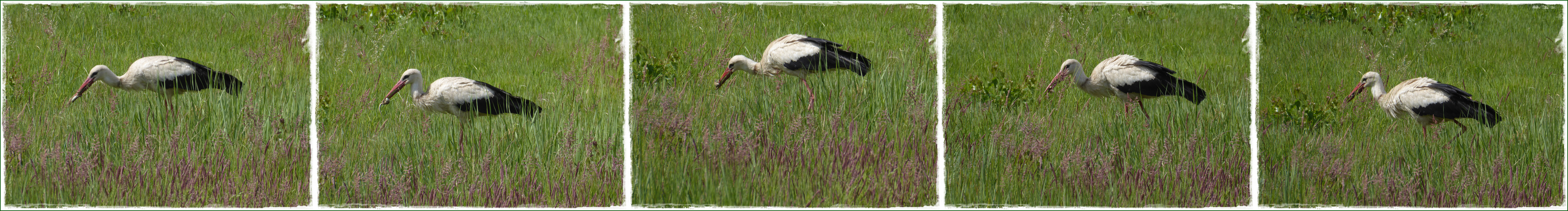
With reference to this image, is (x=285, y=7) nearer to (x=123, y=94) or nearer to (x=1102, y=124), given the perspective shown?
(x=123, y=94)

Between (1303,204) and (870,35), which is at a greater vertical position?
(870,35)

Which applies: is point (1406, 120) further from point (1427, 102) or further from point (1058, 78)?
point (1058, 78)

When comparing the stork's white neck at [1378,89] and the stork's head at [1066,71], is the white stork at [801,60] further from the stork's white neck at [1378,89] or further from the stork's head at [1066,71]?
the stork's white neck at [1378,89]

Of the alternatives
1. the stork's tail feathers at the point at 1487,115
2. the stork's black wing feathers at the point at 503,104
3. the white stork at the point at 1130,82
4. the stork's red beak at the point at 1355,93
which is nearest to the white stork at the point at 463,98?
the stork's black wing feathers at the point at 503,104

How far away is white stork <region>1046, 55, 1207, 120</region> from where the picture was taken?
16.7 ft

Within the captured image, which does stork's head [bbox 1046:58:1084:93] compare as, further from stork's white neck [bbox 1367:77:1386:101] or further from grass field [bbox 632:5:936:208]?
stork's white neck [bbox 1367:77:1386:101]

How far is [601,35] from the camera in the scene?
5316 mm

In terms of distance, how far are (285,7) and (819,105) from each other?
7.26 ft

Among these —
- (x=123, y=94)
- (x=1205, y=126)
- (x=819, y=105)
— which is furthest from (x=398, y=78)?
(x=1205, y=126)

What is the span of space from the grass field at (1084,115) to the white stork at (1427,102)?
524 millimetres

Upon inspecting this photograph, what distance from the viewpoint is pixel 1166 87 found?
17.1 ft

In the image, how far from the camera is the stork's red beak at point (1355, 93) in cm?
537

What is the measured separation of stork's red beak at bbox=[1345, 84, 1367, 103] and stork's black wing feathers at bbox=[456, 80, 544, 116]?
127 inches

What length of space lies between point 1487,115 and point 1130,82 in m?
1.60
